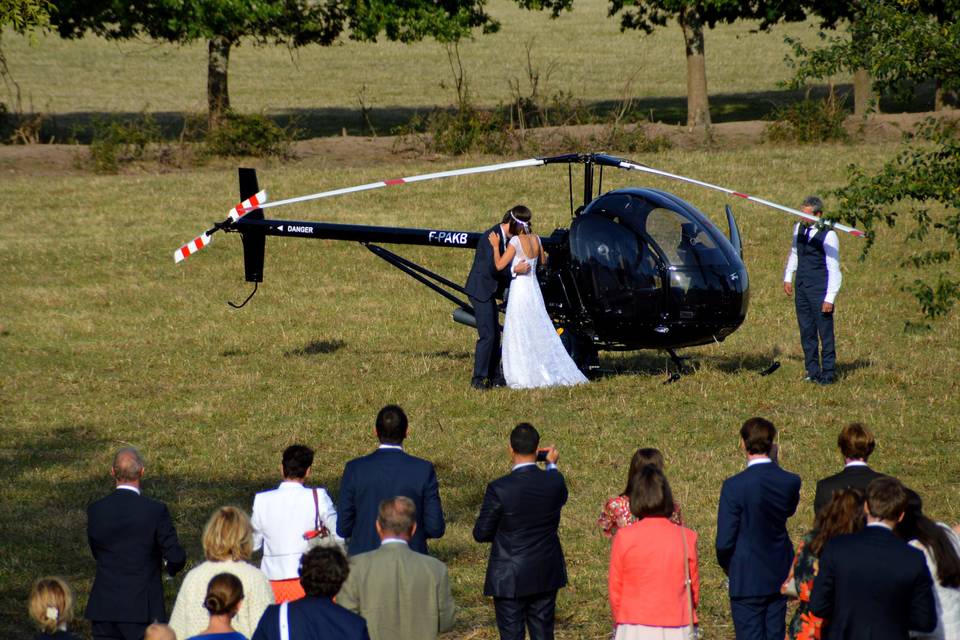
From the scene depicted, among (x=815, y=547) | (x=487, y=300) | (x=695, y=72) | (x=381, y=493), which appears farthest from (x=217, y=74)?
(x=815, y=547)

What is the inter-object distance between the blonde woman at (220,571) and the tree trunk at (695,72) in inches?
1254

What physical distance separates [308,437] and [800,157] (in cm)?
2003

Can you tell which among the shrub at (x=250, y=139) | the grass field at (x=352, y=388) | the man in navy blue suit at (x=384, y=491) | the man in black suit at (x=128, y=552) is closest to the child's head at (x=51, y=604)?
the man in black suit at (x=128, y=552)

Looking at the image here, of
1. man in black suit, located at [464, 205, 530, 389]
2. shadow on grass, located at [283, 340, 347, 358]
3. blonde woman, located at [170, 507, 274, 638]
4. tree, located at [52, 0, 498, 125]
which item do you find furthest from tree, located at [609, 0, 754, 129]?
blonde woman, located at [170, 507, 274, 638]

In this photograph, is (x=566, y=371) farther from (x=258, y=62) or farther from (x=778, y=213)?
(x=258, y=62)

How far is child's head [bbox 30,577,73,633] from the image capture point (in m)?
5.96

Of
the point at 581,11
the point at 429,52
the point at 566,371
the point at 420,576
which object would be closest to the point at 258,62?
the point at 429,52

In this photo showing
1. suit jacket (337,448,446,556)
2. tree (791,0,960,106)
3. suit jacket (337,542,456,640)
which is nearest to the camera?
suit jacket (337,542,456,640)

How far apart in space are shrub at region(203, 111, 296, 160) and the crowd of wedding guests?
2647 cm

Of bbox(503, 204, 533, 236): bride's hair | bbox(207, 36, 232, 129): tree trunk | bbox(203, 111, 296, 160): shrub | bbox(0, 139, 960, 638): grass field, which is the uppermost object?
bbox(207, 36, 232, 129): tree trunk

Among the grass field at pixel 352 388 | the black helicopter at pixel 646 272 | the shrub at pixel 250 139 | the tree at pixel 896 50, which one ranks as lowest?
the grass field at pixel 352 388

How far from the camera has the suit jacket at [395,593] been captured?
625 centimetres

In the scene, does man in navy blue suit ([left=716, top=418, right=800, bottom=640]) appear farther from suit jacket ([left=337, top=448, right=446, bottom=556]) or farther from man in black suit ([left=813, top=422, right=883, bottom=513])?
suit jacket ([left=337, top=448, right=446, bottom=556])

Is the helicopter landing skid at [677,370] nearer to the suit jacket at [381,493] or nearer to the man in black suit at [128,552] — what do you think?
the suit jacket at [381,493]
